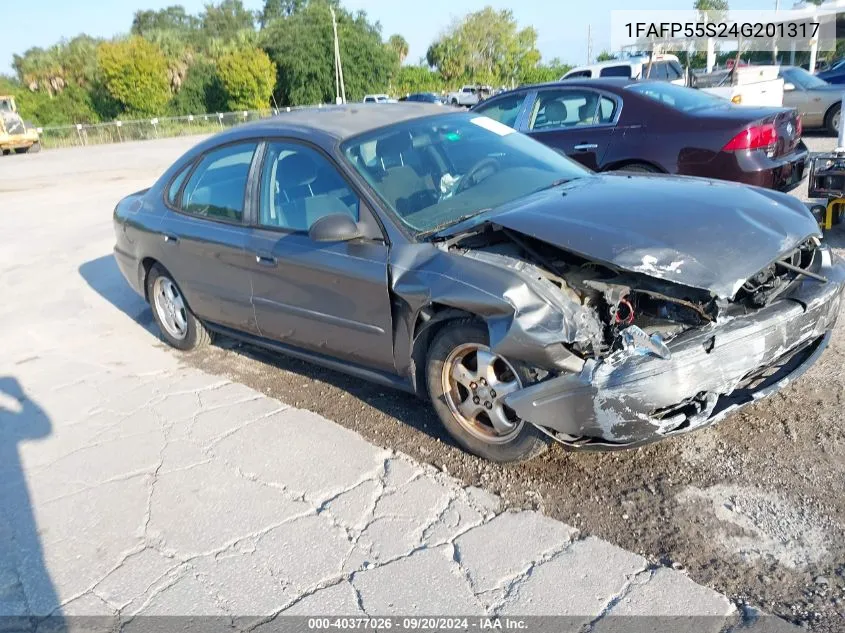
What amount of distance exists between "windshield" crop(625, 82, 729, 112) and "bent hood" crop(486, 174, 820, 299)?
3.54m

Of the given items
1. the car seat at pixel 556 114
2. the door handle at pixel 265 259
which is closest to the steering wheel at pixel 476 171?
the door handle at pixel 265 259

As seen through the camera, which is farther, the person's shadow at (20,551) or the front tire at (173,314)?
the front tire at (173,314)

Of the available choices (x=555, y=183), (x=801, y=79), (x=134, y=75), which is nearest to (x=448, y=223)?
(x=555, y=183)

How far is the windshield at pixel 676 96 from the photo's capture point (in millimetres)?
7320

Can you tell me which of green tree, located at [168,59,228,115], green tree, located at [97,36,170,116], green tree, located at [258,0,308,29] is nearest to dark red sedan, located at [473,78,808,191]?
green tree, located at [97,36,170,116]

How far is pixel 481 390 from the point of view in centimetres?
355

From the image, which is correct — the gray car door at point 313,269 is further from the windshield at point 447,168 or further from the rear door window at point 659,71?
the rear door window at point 659,71

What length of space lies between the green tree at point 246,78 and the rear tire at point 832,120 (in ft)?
143

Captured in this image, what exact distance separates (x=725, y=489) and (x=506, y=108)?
6.03m

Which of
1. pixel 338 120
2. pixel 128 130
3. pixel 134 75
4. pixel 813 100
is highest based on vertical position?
pixel 134 75

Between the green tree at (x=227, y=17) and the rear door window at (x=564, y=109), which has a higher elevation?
the green tree at (x=227, y=17)

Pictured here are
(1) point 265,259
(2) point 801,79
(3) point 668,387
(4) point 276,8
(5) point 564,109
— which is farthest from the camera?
(4) point 276,8

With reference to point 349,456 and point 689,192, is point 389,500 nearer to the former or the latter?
point 349,456

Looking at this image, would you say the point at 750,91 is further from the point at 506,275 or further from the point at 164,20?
the point at 164,20
